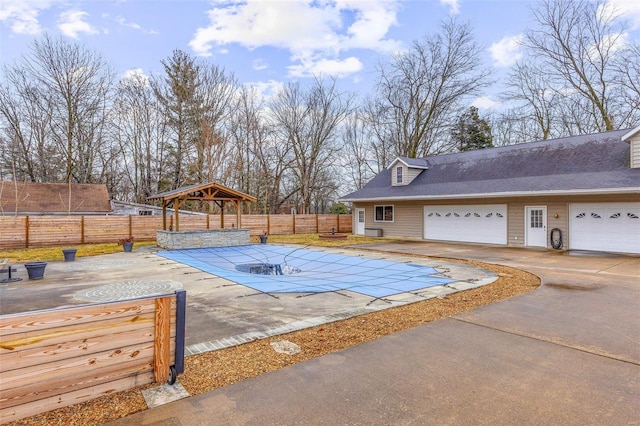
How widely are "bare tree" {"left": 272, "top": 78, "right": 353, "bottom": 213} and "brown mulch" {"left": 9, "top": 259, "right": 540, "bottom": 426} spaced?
20.6 metres

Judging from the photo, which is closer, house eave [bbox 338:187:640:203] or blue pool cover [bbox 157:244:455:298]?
blue pool cover [bbox 157:244:455:298]

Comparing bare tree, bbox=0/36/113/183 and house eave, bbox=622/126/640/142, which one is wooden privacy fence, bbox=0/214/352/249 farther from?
house eave, bbox=622/126/640/142

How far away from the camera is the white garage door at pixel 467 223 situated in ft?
46.0

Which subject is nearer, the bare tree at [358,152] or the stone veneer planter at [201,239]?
the stone veneer planter at [201,239]

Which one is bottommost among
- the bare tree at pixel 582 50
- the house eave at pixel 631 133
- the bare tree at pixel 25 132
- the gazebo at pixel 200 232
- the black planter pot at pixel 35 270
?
the black planter pot at pixel 35 270

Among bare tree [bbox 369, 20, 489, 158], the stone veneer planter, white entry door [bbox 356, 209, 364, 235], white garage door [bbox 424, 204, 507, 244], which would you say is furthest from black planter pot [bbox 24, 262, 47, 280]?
bare tree [bbox 369, 20, 489, 158]

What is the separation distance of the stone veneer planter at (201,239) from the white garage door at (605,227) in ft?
41.9

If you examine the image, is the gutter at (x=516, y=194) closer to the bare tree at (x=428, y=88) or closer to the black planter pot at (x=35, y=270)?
the bare tree at (x=428, y=88)

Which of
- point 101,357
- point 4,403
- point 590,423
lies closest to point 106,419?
point 101,357

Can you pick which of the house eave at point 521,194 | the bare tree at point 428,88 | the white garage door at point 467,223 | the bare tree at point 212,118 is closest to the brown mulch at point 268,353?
the house eave at point 521,194

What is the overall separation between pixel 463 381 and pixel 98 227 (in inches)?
659

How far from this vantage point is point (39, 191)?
18578 millimetres

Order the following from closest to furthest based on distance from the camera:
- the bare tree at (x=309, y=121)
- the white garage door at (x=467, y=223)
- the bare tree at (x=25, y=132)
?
the white garage door at (x=467, y=223) → the bare tree at (x=25, y=132) → the bare tree at (x=309, y=121)

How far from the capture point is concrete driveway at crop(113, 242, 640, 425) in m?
2.36
